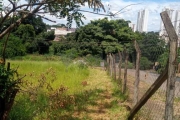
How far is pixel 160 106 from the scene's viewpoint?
19.0 feet

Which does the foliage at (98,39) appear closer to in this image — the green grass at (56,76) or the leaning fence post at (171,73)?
the green grass at (56,76)

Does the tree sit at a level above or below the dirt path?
above

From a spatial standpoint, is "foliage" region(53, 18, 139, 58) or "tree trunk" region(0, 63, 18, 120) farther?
"foliage" region(53, 18, 139, 58)

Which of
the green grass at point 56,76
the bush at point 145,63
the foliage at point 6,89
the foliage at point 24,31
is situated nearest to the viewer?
the foliage at point 6,89

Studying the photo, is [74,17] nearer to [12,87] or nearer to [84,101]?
[12,87]

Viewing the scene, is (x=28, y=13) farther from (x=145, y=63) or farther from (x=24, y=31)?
(x=24, y=31)

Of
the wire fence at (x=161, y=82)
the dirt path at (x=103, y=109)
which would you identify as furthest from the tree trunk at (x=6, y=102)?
the wire fence at (x=161, y=82)

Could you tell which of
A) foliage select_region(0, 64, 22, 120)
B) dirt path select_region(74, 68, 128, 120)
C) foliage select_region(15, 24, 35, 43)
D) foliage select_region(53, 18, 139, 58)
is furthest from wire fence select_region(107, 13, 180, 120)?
foliage select_region(53, 18, 139, 58)

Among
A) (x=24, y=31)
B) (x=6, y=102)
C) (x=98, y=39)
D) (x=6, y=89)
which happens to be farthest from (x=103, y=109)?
(x=98, y=39)

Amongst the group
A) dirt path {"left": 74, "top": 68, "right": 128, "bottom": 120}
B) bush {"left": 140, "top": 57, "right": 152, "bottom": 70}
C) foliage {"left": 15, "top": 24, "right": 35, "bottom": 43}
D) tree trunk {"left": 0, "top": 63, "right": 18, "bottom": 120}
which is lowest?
dirt path {"left": 74, "top": 68, "right": 128, "bottom": 120}

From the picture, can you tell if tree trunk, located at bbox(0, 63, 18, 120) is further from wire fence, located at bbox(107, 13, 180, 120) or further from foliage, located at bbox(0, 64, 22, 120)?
wire fence, located at bbox(107, 13, 180, 120)

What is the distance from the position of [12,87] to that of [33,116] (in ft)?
3.50

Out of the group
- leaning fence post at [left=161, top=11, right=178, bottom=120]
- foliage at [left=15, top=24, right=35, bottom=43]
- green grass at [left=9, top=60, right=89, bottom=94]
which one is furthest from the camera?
foliage at [left=15, top=24, right=35, bottom=43]

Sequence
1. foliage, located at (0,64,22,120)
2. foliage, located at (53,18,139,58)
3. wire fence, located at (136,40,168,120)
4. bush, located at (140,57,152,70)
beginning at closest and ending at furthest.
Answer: foliage, located at (0,64,22,120) → wire fence, located at (136,40,168,120) → bush, located at (140,57,152,70) → foliage, located at (53,18,139,58)
